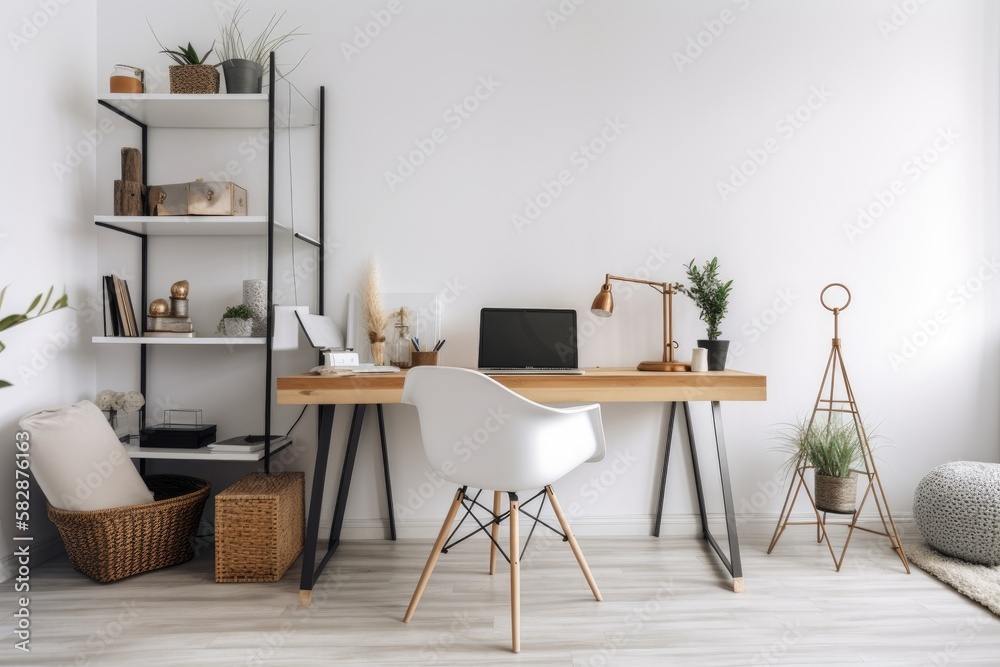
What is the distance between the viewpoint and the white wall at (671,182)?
2.74 meters

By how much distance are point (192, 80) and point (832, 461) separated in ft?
9.70

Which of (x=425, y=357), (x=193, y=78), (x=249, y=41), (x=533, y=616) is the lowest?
(x=533, y=616)

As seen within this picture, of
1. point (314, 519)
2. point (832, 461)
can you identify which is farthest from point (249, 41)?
point (832, 461)

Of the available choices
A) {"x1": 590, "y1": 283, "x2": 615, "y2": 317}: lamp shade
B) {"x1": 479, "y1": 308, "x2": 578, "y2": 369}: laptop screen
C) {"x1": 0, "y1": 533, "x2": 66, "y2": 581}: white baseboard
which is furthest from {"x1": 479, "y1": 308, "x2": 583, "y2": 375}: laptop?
{"x1": 0, "y1": 533, "x2": 66, "y2": 581}: white baseboard

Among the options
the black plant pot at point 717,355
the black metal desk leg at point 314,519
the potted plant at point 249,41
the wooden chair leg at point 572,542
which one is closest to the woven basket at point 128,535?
the black metal desk leg at point 314,519

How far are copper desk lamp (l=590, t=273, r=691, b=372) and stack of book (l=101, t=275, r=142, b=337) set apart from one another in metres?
1.86

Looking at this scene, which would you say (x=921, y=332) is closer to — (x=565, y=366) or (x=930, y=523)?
(x=930, y=523)

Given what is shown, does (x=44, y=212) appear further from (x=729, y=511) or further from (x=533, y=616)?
(x=729, y=511)

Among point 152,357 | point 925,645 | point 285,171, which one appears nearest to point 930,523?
point 925,645

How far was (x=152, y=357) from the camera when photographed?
274 centimetres

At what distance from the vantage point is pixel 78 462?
2184mm

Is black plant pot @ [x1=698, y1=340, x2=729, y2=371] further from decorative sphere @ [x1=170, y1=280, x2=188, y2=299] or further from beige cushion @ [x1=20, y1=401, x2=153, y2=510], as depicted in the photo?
beige cushion @ [x1=20, y1=401, x2=153, y2=510]

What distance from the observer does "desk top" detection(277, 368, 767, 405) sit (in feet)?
7.06

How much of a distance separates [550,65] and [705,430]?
176cm
